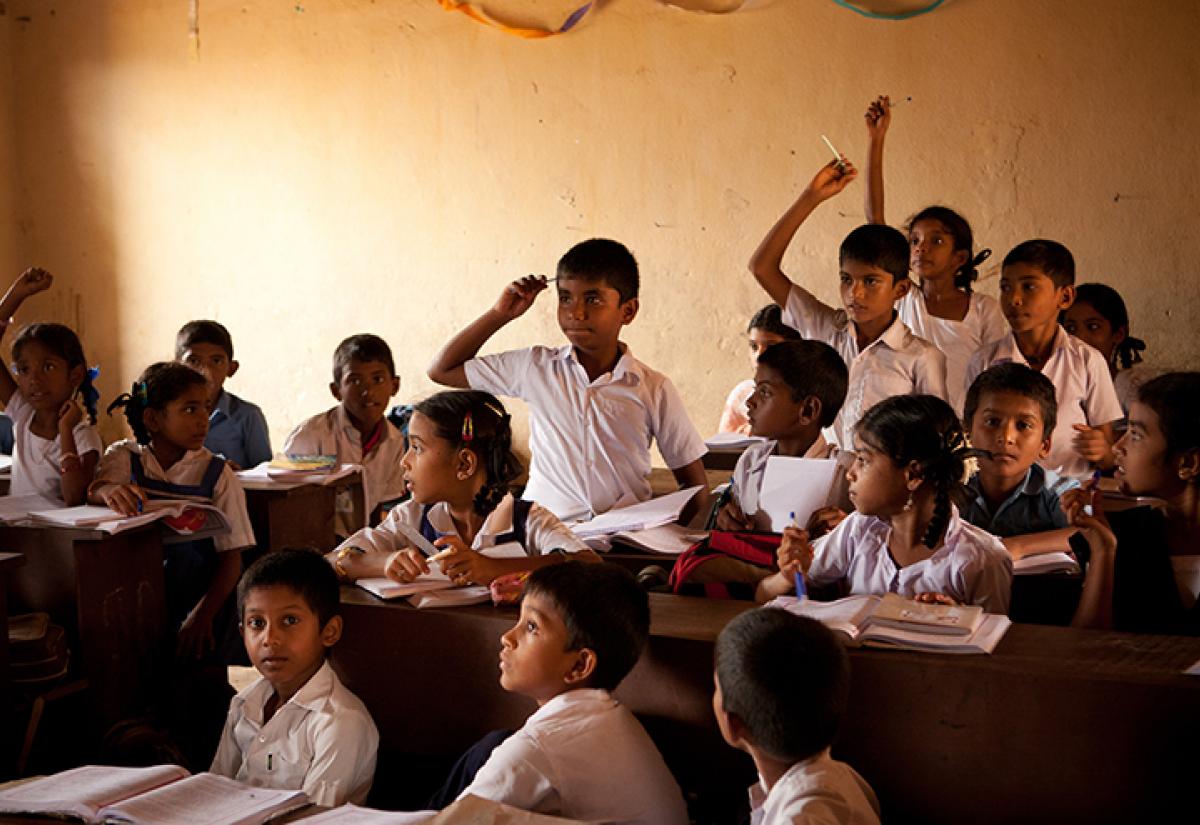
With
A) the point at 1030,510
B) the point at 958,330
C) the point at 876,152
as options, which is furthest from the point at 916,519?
the point at 876,152

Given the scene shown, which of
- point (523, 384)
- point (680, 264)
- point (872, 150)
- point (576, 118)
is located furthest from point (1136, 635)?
point (576, 118)

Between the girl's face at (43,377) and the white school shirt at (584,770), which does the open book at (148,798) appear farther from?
the girl's face at (43,377)

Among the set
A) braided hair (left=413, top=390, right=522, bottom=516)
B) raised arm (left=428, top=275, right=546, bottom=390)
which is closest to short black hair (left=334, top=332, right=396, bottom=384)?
raised arm (left=428, top=275, right=546, bottom=390)

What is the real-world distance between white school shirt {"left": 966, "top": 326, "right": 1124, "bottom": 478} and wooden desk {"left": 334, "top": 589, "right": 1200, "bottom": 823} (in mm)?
1544

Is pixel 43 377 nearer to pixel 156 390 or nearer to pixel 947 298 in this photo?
pixel 156 390

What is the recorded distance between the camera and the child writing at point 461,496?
252 cm

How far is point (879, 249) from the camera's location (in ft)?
11.2

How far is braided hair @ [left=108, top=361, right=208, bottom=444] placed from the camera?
10.8 feet

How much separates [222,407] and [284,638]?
2364 millimetres

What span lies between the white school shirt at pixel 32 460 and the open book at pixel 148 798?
1.83m

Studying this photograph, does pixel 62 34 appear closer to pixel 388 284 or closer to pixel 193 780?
pixel 388 284

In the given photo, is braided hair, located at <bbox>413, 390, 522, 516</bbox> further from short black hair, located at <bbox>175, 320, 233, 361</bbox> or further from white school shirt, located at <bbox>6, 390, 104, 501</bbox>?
short black hair, located at <bbox>175, 320, 233, 361</bbox>

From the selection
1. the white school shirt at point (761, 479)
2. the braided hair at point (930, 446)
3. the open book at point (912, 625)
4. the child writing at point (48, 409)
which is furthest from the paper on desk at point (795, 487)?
the child writing at point (48, 409)

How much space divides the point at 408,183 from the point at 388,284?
486mm
